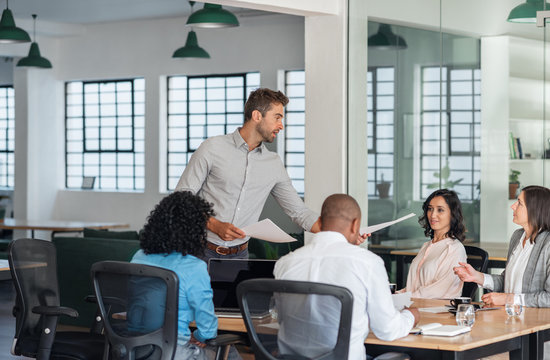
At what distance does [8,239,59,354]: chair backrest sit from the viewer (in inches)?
160

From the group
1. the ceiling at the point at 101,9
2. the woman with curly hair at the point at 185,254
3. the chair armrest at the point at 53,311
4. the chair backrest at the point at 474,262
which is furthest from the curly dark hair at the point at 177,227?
the ceiling at the point at 101,9

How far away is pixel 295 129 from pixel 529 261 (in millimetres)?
7945

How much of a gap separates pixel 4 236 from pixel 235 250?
1112 cm

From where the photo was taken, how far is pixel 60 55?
13.7 meters

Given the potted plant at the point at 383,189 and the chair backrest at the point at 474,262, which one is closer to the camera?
the chair backrest at the point at 474,262

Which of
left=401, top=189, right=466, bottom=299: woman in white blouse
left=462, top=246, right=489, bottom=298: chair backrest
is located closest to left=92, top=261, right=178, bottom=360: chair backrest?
left=401, top=189, right=466, bottom=299: woman in white blouse

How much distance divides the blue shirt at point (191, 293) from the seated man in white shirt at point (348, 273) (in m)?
0.32

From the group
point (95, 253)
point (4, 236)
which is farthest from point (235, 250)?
point (4, 236)

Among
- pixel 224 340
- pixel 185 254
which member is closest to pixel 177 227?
pixel 185 254

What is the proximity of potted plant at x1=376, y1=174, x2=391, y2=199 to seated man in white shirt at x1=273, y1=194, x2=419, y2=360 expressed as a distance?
127 inches

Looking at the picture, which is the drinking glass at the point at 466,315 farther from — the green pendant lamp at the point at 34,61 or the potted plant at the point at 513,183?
the green pendant lamp at the point at 34,61

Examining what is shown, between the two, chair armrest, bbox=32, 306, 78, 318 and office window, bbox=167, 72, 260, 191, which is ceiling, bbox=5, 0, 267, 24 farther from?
chair armrest, bbox=32, 306, 78, 318

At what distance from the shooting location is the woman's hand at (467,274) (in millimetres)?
4055

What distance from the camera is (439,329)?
3221mm
